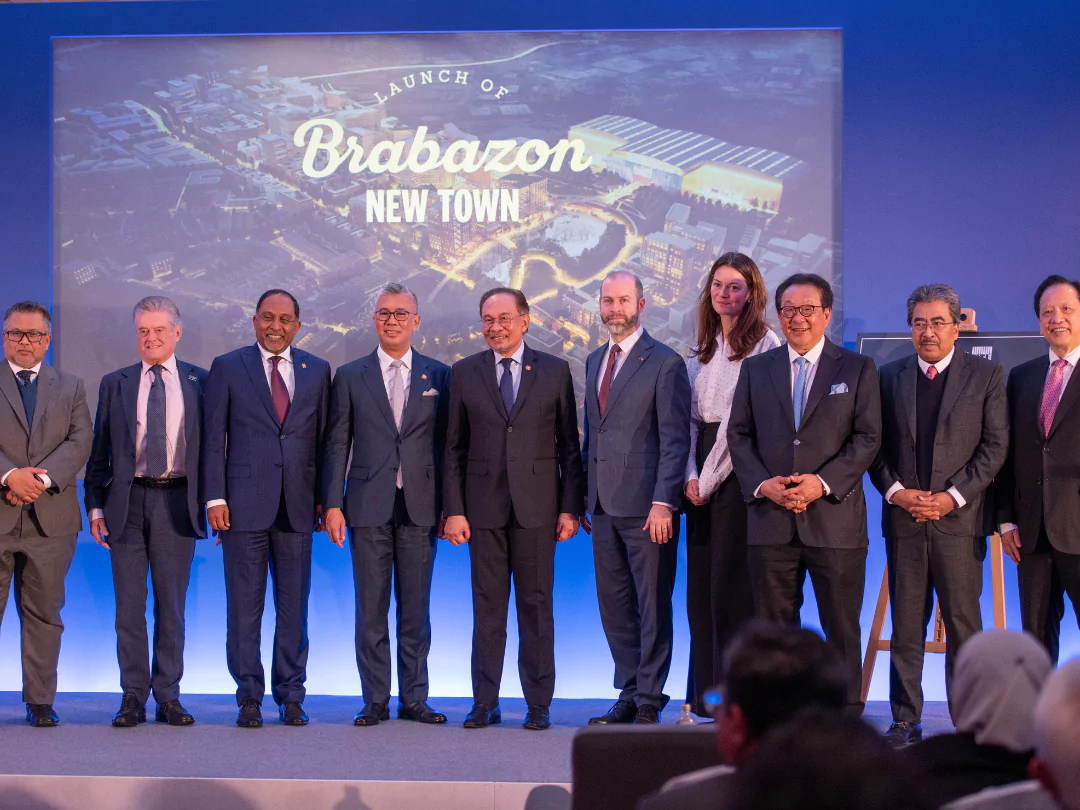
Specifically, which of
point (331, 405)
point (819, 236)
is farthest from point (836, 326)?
point (331, 405)

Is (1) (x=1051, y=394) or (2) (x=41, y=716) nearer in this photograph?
(1) (x=1051, y=394)

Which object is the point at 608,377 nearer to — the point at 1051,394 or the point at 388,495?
the point at 388,495

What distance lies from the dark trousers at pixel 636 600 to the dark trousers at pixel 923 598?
89cm

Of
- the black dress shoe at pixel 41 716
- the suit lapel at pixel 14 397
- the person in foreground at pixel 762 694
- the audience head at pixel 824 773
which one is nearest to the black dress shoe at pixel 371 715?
the black dress shoe at pixel 41 716

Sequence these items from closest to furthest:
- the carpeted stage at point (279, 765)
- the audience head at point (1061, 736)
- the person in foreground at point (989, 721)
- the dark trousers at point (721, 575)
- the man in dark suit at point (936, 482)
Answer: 1. the audience head at point (1061, 736)
2. the person in foreground at point (989, 721)
3. the carpeted stage at point (279, 765)
4. the man in dark suit at point (936, 482)
5. the dark trousers at point (721, 575)

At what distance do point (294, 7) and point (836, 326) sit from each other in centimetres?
328

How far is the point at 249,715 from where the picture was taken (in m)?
4.60

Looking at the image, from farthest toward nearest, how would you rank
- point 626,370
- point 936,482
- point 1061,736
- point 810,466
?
point 626,370
point 936,482
point 810,466
point 1061,736

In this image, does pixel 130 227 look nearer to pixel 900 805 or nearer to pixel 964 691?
pixel 964 691

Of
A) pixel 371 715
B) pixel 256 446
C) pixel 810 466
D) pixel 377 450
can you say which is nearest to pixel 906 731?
pixel 810 466

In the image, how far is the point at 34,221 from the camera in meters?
5.93

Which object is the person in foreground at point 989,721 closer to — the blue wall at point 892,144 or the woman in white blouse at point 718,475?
the woman in white blouse at point 718,475

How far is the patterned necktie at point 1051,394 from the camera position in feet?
14.0

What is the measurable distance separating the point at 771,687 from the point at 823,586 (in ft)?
8.52
